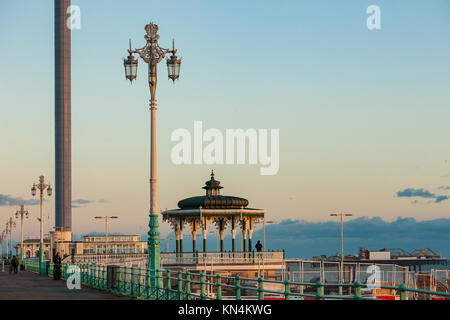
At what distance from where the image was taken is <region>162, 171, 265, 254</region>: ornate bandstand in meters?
62.9

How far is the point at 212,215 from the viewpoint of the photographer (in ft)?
207

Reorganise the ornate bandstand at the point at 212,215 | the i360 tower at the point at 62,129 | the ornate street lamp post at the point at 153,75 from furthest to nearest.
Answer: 1. the i360 tower at the point at 62,129
2. the ornate bandstand at the point at 212,215
3. the ornate street lamp post at the point at 153,75

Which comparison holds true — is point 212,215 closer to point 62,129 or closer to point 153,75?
point 153,75

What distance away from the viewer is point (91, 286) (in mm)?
36406

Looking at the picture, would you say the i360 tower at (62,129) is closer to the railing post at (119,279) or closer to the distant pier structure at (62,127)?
the distant pier structure at (62,127)

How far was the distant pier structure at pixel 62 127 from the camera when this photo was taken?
479 feet

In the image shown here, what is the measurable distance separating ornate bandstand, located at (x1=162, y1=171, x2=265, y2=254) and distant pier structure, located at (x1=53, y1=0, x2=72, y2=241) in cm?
8315

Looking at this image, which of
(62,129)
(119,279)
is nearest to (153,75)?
(119,279)

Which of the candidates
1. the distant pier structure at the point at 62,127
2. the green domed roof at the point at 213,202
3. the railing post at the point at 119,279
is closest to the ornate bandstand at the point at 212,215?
the green domed roof at the point at 213,202

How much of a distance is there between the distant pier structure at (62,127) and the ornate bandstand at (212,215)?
273 ft

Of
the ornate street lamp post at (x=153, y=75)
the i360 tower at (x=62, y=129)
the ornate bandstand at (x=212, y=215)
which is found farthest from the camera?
the i360 tower at (x=62, y=129)

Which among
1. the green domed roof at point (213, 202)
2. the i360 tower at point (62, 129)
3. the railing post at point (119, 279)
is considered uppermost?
the i360 tower at point (62, 129)
